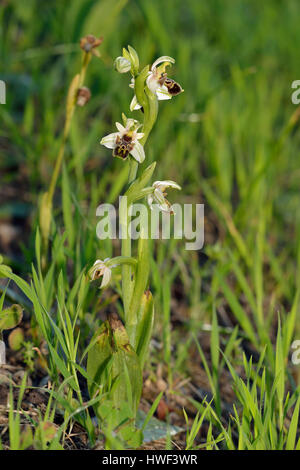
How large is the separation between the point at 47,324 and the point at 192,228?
4.56ft

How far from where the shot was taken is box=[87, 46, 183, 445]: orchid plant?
158 centimetres

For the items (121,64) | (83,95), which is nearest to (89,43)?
(83,95)

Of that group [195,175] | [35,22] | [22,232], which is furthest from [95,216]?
[35,22]

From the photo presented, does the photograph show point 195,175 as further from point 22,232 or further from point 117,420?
point 117,420

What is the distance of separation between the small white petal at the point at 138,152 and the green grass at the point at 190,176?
1.04 ft

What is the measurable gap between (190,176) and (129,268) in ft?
5.67

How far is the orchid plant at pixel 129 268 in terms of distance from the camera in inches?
62.1

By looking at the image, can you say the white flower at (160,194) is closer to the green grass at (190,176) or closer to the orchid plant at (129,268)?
the orchid plant at (129,268)

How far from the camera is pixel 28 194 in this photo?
3.06 metres

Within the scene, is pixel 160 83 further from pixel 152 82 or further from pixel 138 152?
pixel 138 152

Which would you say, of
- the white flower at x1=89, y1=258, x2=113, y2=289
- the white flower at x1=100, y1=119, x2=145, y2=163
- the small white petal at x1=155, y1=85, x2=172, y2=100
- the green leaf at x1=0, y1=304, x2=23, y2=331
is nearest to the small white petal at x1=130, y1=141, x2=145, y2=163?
the white flower at x1=100, y1=119, x2=145, y2=163

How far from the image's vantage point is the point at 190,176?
3.30m

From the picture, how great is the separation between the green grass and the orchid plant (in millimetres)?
95

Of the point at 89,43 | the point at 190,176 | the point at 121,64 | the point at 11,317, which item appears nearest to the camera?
the point at 121,64
